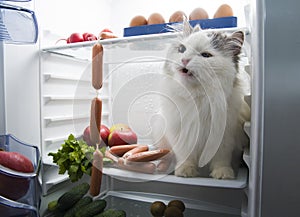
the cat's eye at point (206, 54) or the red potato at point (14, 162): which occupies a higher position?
the cat's eye at point (206, 54)

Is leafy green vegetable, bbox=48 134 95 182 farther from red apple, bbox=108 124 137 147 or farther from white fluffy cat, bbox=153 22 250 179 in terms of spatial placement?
white fluffy cat, bbox=153 22 250 179

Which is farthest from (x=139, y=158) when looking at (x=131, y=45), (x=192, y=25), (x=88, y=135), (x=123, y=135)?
(x=192, y=25)

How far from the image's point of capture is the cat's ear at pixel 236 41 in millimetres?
792

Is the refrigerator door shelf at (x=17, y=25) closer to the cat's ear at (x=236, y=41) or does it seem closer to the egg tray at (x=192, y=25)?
the egg tray at (x=192, y=25)

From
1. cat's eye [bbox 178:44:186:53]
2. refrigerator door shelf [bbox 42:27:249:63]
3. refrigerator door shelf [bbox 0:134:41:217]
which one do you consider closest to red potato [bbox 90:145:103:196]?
refrigerator door shelf [bbox 0:134:41:217]

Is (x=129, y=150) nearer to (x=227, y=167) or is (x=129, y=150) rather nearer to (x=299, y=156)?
Answer: (x=227, y=167)

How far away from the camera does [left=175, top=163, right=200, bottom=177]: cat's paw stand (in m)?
0.86

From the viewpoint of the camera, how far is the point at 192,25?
1.01m

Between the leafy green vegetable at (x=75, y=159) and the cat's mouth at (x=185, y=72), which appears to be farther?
the leafy green vegetable at (x=75, y=159)

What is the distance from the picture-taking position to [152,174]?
84 cm

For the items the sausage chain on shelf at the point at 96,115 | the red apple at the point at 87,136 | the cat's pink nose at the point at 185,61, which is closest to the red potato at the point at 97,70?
the sausage chain on shelf at the point at 96,115

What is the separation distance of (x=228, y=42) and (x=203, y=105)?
23 centimetres

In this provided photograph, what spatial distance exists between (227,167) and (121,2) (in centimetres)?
131

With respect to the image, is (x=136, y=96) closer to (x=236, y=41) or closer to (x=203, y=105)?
(x=203, y=105)
